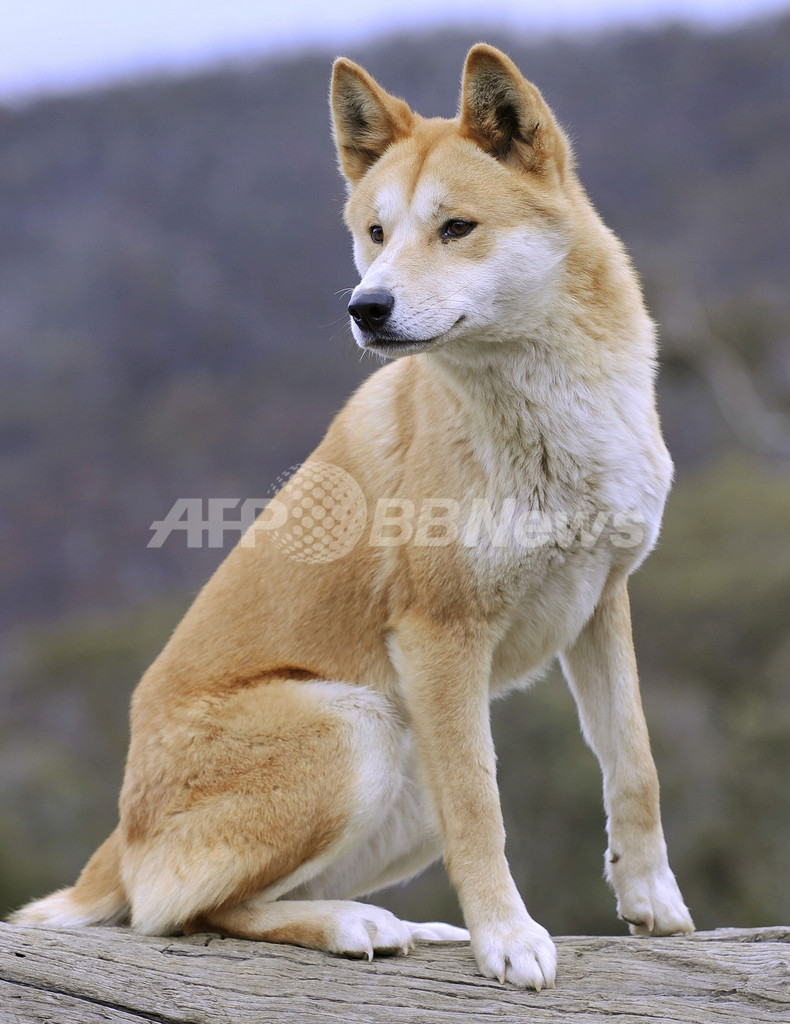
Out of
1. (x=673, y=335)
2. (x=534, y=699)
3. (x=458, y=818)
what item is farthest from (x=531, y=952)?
(x=673, y=335)

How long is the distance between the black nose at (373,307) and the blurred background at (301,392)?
1246 cm

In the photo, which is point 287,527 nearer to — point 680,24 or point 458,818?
point 458,818

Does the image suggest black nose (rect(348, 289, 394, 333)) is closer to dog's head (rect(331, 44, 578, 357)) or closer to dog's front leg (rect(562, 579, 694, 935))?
dog's head (rect(331, 44, 578, 357))

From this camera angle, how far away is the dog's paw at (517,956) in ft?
12.1

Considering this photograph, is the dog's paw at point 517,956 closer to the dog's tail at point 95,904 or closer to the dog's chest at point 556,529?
the dog's chest at point 556,529

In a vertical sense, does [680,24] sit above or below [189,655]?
→ above

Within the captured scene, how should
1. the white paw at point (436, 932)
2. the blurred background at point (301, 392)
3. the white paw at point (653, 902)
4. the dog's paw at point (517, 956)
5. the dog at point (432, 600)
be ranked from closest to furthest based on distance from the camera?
the dog's paw at point (517, 956)
the dog at point (432, 600)
the white paw at point (653, 902)
the white paw at point (436, 932)
the blurred background at point (301, 392)

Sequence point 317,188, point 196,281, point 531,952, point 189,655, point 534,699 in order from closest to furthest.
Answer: point 531,952 → point 189,655 → point 534,699 → point 317,188 → point 196,281

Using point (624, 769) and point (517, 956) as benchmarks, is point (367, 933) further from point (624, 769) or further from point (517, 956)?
point (624, 769)

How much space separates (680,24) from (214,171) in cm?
1620

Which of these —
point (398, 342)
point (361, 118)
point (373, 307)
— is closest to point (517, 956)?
point (398, 342)

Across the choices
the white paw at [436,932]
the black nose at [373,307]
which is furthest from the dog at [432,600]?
the white paw at [436,932]

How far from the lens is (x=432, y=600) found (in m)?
3.89

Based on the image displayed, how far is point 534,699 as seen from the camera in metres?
17.3
